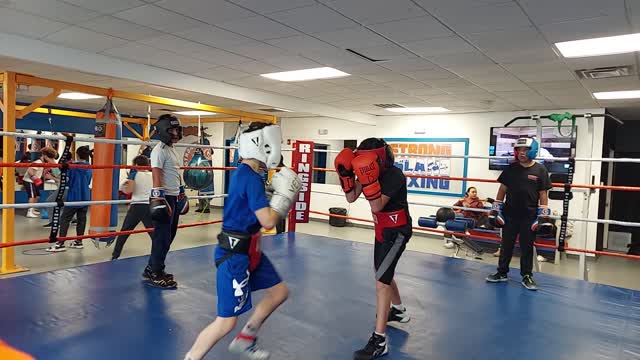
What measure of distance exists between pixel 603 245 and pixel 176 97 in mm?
7947

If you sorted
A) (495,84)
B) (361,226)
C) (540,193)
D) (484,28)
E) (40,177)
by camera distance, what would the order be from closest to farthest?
(484,28) < (540,193) < (495,84) < (40,177) < (361,226)

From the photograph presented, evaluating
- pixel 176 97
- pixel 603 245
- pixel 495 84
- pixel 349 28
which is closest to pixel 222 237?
pixel 349 28

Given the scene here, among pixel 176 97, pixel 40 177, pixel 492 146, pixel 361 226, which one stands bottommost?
pixel 361 226

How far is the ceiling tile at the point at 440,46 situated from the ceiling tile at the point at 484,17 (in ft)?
0.91

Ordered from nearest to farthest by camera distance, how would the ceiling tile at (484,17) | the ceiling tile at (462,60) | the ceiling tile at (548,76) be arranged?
1. the ceiling tile at (484,17)
2. the ceiling tile at (462,60)
3. the ceiling tile at (548,76)

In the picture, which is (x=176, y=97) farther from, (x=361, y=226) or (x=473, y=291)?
(x=473, y=291)

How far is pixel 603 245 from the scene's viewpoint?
793 cm

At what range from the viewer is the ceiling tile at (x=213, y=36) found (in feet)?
11.4

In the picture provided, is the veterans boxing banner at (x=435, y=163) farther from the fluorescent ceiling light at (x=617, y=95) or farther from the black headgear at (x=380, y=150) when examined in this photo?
the black headgear at (x=380, y=150)

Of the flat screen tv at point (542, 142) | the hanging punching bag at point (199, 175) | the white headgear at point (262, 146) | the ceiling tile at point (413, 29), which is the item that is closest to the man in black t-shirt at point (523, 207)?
the ceiling tile at point (413, 29)

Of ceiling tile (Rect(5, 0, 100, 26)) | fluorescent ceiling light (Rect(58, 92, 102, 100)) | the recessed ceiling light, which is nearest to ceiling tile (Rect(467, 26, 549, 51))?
ceiling tile (Rect(5, 0, 100, 26))

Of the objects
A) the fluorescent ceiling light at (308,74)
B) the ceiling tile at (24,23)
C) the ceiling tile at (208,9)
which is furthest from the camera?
the fluorescent ceiling light at (308,74)

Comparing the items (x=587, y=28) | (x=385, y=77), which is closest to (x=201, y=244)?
(x=385, y=77)

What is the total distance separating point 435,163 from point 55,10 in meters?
6.49
